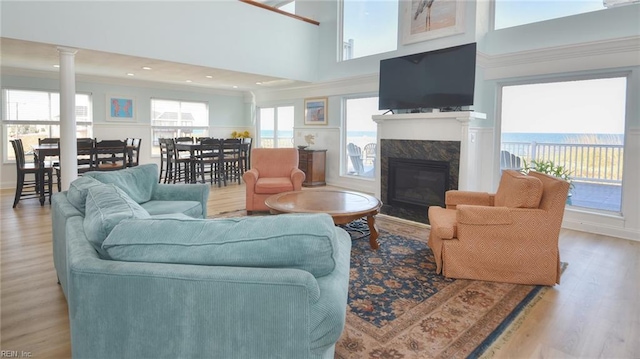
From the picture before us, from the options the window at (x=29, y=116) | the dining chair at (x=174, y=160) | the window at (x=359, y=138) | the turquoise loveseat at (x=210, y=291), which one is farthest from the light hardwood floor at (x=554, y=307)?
the window at (x=29, y=116)

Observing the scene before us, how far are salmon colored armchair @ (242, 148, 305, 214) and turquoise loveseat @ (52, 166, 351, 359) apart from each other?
3.55 meters

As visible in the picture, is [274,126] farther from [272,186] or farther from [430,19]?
[430,19]

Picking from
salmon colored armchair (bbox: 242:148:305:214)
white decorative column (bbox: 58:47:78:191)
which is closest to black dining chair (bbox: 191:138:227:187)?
salmon colored armchair (bbox: 242:148:305:214)

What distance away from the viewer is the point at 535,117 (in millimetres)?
5051

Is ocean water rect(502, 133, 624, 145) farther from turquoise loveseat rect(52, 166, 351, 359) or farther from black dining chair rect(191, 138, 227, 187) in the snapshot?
black dining chair rect(191, 138, 227, 187)

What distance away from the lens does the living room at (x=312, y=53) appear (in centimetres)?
421

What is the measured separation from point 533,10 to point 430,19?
1.35 meters

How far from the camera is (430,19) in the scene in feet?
18.3

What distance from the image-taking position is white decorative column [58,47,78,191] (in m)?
4.89

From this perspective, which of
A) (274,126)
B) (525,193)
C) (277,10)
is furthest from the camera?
(274,126)

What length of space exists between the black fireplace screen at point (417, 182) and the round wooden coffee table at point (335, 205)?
1263 millimetres

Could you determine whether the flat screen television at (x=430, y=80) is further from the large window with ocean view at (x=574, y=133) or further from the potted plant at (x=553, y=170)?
the potted plant at (x=553, y=170)

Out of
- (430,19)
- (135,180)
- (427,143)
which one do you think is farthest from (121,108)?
(427,143)

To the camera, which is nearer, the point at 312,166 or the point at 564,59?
the point at 564,59
